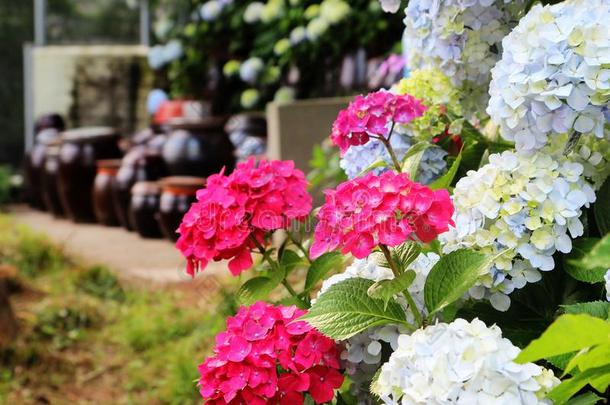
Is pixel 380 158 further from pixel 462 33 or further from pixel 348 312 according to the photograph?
pixel 348 312

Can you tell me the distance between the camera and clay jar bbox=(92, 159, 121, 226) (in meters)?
4.79

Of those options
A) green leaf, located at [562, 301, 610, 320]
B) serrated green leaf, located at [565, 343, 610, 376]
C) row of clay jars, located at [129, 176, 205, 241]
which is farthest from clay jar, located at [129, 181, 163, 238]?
serrated green leaf, located at [565, 343, 610, 376]

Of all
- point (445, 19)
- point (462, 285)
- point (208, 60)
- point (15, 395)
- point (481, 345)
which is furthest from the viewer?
point (208, 60)

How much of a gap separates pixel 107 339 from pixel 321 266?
2.04 meters

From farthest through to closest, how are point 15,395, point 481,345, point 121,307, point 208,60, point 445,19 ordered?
point 208,60 → point 121,307 → point 15,395 → point 445,19 → point 481,345

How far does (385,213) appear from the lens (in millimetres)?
747

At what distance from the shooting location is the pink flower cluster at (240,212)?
94 centimetres

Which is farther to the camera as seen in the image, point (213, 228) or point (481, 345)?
point (213, 228)

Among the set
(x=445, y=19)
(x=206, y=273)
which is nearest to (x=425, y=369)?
(x=445, y=19)

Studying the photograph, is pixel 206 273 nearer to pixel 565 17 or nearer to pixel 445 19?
pixel 445 19

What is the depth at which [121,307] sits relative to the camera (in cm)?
322

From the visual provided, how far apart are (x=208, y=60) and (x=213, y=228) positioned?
474 cm

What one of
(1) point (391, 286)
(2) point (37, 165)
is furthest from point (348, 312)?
(2) point (37, 165)

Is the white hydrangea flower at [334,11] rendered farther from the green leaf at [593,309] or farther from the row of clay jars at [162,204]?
the green leaf at [593,309]
